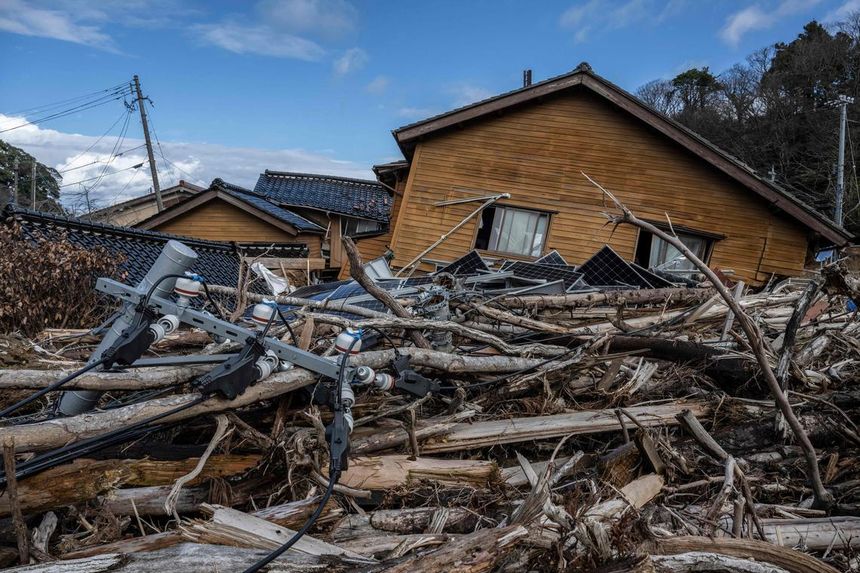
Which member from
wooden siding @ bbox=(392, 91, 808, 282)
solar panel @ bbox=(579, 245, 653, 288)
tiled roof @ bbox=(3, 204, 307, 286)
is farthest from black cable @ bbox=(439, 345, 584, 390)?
wooden siding @ bbox=(392, 91, 808, 282)

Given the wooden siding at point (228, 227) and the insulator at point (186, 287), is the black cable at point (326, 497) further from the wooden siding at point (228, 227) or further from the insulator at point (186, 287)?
the wooden siding at point (228, 227)

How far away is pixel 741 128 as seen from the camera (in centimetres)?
3934

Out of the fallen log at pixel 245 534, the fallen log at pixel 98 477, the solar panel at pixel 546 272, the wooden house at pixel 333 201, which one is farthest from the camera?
the wooden house at pixel 333 201

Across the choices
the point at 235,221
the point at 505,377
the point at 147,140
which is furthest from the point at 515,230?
the point at 147,140

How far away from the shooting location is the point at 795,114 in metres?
37.4

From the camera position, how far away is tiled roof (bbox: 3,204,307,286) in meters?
11.1

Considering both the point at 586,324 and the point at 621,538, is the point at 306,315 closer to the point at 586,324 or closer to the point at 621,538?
the point at 621,538

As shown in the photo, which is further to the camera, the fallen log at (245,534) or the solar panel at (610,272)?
the solar panel at (610,272)

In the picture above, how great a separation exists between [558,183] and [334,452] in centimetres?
1296

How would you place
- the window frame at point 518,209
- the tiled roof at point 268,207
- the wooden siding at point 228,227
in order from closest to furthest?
1. the window frame at point 518,209
2. the tiled roof at point 268,207
3. the wooden siding at point 228,227

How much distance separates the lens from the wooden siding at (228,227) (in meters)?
21.3

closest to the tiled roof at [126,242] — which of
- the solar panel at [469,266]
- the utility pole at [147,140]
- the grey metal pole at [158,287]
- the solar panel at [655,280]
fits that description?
the solar panel at [469,266]

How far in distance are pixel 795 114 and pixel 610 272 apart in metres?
36.9

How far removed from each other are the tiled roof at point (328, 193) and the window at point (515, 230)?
9.81 metres
